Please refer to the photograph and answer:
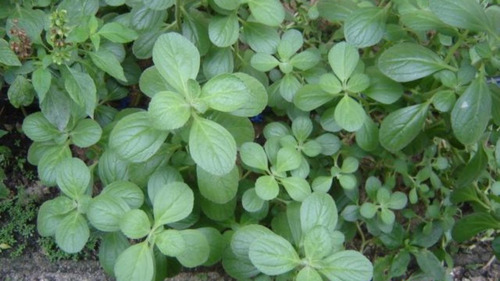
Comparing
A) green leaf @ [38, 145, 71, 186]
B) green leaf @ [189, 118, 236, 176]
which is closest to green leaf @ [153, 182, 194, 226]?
green leaf @ [189, 118, 236, 176]

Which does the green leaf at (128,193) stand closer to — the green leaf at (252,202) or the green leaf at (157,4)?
the green leaf at (252,202)

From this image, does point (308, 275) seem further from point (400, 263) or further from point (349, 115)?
point (400, 263)

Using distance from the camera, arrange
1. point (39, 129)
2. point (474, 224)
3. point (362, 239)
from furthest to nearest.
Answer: point (362, 239), point (474, 224), point (39, 129)

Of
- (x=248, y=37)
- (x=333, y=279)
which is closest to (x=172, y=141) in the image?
(x=248, y=37)

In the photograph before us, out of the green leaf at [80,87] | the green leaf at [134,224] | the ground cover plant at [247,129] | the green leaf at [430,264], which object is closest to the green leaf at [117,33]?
the ground cover plant at [247,129]

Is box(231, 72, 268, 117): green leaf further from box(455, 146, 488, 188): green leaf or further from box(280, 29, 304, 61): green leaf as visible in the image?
box(455, 146, 488, 188): green leaf

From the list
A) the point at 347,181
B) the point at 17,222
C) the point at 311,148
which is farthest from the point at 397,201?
the point at 17,222
